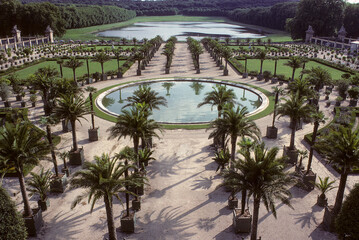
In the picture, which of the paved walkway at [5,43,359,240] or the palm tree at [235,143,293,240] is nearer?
the palm tree at [235,143,293,240]

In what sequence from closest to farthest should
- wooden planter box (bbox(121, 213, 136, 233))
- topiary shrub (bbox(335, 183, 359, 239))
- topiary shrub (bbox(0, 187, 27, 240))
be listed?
1. topiary shrub (bbox(0, 187, 27, 240))
2. topiary shrub (bbox(335, 183, 359, 239))
3. wooden planter box (bbox(121, 213, 136, 233))

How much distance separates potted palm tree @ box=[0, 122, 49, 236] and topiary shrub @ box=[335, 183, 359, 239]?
57.2 feet

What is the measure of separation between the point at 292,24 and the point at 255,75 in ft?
231

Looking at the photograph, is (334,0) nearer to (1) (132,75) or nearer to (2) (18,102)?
(1) (132,75)

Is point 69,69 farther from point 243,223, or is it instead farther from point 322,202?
point 322,202

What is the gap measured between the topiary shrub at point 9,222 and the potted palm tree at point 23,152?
2493mm

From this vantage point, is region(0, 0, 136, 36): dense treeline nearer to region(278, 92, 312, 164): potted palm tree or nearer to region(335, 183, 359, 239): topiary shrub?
region(278, 92, 312, 164): potted palm tree

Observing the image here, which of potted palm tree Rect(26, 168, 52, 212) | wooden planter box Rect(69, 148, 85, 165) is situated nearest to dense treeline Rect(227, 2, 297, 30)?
wooden planter box Rect(69, 148, 85, 165)

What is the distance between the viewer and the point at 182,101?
43688 millimetres

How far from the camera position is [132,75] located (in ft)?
197

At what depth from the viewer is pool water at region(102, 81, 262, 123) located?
37.3 metres

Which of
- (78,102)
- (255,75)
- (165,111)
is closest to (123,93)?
(165,111)

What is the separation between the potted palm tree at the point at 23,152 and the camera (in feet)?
54.0

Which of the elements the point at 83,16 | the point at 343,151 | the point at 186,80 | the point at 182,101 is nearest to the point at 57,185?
the point at 343,151
